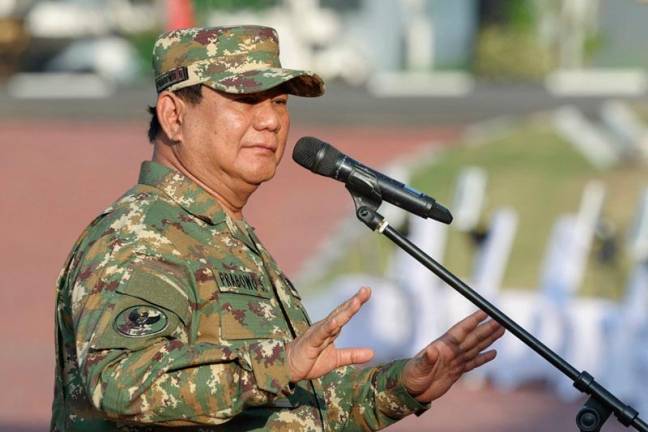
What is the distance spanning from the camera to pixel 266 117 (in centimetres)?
334

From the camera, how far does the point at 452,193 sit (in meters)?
15.9

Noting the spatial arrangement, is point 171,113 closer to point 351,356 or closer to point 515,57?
point 351,356

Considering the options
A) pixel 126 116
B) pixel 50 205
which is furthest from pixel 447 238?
pixel 126 116

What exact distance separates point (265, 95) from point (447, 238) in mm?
10274

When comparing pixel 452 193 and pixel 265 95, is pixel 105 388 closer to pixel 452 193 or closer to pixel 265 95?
pixel 265 95

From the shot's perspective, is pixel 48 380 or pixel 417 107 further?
pixel 417 107

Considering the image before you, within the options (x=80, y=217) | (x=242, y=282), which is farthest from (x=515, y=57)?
(x=242, y=282)

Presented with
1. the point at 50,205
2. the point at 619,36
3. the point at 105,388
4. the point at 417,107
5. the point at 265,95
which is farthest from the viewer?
the point at 619,36

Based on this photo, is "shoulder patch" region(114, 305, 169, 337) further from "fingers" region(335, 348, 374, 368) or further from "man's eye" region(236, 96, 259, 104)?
"man's eye" region(236, 96, 259, 104)

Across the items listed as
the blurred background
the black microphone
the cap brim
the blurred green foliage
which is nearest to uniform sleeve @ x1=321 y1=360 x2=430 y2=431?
the black microphone

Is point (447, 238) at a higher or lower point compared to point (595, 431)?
higher

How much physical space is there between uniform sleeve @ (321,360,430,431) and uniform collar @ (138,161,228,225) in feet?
1.96

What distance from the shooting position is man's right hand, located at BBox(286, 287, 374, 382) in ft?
8.99

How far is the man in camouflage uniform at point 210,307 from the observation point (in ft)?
9.16
